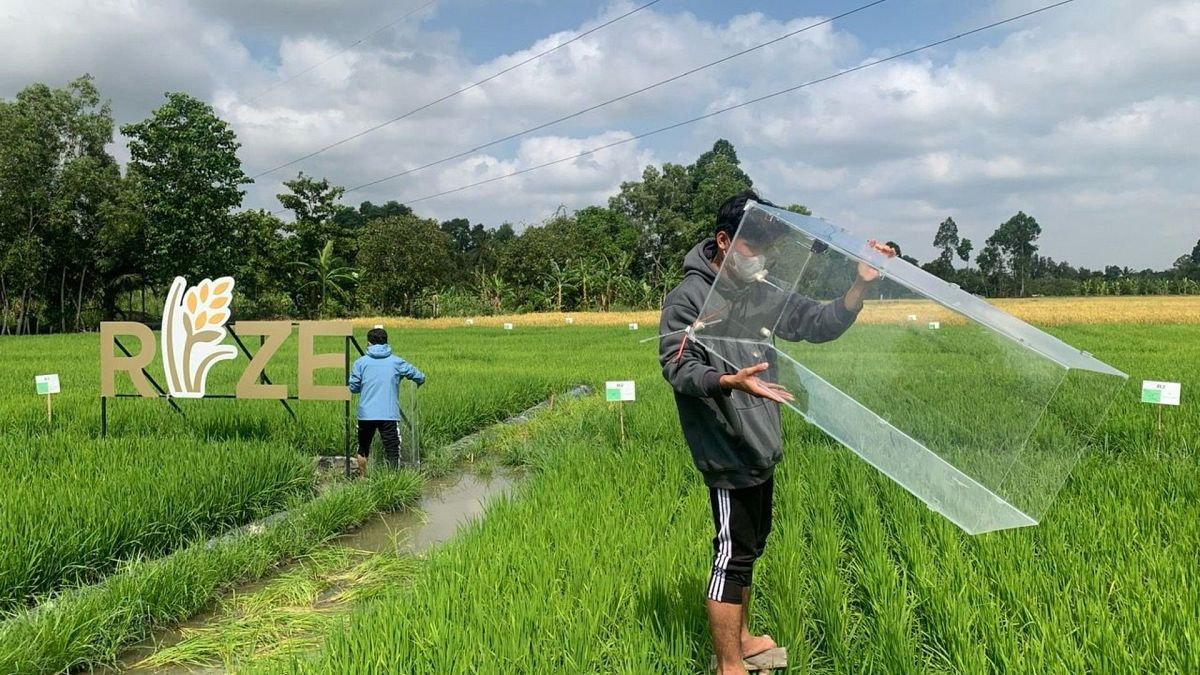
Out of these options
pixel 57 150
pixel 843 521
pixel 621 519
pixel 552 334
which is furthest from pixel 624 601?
pixel 57 150

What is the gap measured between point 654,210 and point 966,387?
4056 centimetres

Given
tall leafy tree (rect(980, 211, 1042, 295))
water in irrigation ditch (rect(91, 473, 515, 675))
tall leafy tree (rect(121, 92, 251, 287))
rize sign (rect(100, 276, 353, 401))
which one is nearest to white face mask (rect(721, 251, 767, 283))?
water in irrigation ditch (rect(91, 473, 515, 675))

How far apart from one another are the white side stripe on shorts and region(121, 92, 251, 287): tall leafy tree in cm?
2846

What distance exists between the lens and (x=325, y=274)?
31109 mm

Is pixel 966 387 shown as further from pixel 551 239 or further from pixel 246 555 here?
pixel 551 239

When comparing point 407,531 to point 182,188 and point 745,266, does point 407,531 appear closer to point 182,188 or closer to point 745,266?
point 745,266

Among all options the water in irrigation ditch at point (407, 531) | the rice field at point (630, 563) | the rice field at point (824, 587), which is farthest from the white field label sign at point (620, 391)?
the rice field at point (824, 587)

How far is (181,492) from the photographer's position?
412 centimetres

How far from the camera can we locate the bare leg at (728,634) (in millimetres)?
2061

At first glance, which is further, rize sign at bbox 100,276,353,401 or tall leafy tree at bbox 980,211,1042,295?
tall leafy tree at bbox 980,211,1042,295

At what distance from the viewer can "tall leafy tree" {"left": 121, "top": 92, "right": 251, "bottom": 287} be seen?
84.7 feet

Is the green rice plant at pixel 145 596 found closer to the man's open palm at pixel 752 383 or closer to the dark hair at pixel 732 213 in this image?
the man's open palm at pixel 752 383

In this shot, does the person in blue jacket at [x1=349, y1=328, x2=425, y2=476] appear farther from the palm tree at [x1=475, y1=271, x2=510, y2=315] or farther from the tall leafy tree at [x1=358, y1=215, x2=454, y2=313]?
the palm tree at [x1=475, y1=271, x2=510, y2=315]

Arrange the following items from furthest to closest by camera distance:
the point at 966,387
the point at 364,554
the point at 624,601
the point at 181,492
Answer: the point at 181,492
the point at 364,554
the point at 624,601
the point at 966,387
